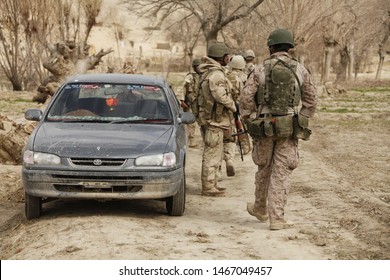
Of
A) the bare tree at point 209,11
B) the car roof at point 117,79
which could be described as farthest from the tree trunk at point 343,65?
the car roof at point 117,79

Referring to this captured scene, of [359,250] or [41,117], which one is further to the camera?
[41,117]

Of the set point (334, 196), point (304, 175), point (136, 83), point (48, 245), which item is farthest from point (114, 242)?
point (304, 175)

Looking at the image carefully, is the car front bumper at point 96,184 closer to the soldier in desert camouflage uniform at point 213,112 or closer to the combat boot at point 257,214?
the combat boot at point 257,214

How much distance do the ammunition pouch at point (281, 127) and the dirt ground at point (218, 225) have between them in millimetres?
958

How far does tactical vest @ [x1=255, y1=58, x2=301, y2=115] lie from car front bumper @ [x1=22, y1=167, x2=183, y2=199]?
51.4 inches

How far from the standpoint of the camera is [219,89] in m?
10.3

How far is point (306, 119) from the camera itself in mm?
7941

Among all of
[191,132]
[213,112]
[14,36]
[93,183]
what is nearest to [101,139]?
[93,183]

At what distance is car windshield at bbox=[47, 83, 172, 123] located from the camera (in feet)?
30.2

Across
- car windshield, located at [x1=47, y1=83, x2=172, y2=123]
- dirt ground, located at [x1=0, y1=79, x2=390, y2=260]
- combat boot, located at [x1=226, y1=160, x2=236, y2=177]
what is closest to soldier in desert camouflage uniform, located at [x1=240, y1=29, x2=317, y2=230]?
dirt ground, located at [x1=0, y1=79, x2=390, y2=260]

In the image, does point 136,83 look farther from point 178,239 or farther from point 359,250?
point 359,250

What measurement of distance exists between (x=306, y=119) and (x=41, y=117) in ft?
10.1

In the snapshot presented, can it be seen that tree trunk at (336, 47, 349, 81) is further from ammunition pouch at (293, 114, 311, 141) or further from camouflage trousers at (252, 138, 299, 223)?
ammunition pouch at (293, 114, 311, 141)

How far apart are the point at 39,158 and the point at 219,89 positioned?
2.90 meters
